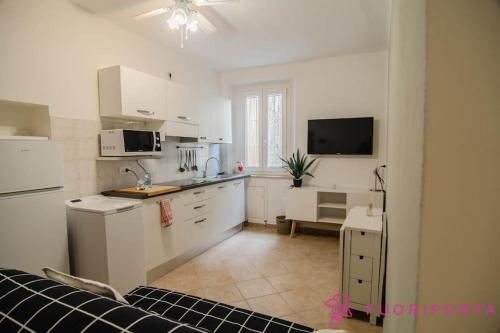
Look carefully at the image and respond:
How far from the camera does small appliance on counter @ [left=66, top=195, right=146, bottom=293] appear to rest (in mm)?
1974

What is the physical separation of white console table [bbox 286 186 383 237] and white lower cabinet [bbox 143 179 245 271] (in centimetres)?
89

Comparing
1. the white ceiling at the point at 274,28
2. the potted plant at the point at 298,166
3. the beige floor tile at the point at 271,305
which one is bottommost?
the beige floor tile at the point at 271,305

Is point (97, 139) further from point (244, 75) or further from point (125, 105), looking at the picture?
point (244, 75)

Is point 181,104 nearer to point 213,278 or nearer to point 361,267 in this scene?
point 213,278

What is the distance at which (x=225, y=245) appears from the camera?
3496 mm

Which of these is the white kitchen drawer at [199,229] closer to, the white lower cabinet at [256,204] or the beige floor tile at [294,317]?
the white lower cabinet at [256,204]

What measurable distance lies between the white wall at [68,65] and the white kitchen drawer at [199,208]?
0.74m

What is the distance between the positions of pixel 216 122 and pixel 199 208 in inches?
56.3

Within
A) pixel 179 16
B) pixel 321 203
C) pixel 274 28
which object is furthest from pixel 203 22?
pixel 321 203

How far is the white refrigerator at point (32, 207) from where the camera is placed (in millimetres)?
1640

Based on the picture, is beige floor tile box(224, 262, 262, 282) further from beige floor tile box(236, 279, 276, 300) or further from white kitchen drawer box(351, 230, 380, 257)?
white kitchen drawer box(351, 230, 380, 257)

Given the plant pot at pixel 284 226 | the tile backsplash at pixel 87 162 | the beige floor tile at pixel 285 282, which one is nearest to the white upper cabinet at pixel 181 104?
the tile backsplash at pixel 87 162

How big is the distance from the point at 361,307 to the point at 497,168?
192 centimetres

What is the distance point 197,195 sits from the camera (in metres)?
3.07
